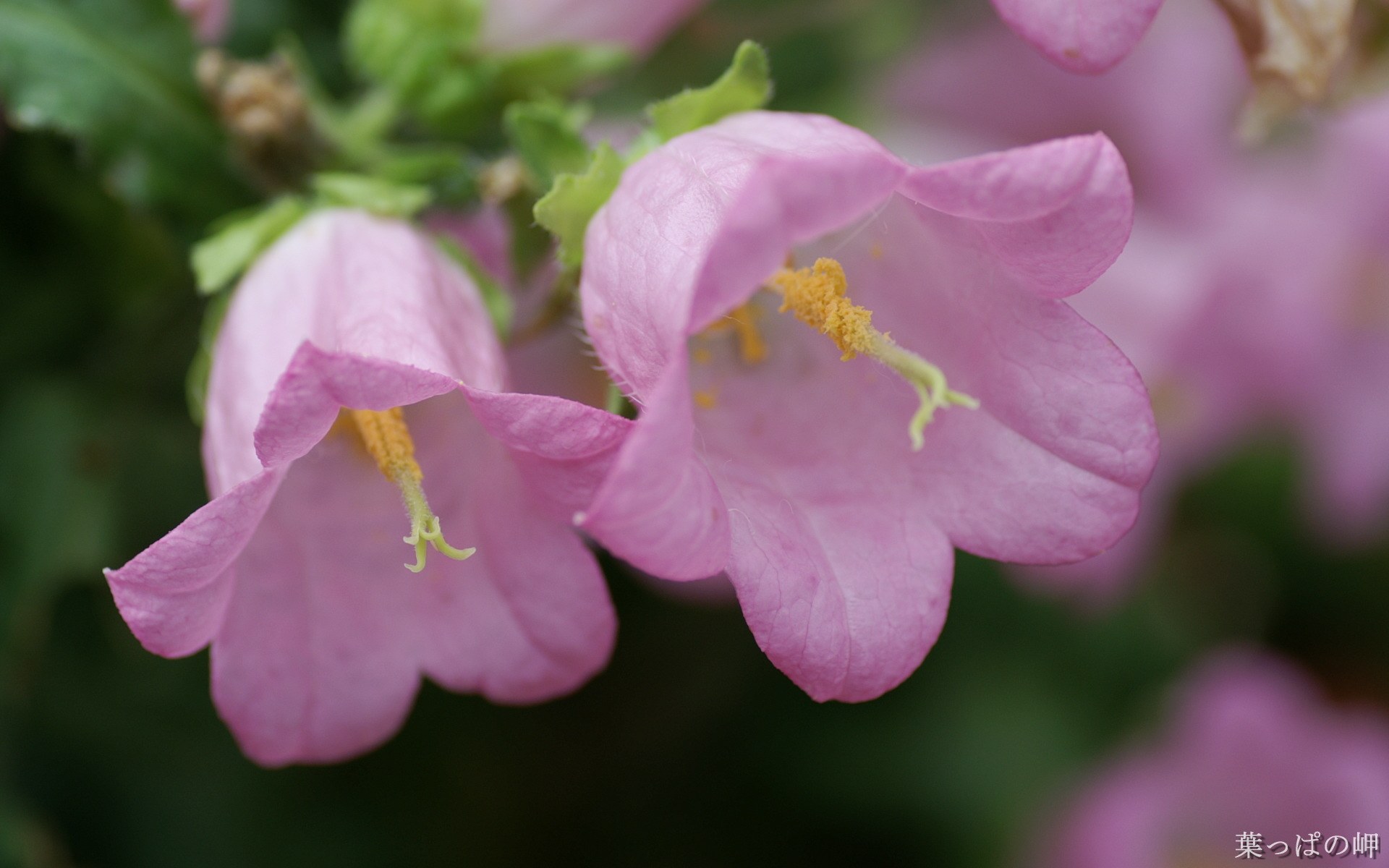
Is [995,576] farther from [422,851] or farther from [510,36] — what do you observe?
[510,36]

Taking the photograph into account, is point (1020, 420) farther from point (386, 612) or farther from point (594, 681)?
point (594, 681)

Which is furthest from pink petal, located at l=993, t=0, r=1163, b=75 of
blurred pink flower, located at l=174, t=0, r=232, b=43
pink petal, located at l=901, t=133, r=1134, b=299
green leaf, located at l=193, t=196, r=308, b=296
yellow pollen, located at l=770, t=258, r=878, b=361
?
blurred pink flower, located at l=174, t=0, r=232, b=43

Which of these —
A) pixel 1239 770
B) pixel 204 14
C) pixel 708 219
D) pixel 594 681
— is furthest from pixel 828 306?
pixel 1239 770

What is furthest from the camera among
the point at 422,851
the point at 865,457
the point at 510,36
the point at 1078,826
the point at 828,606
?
the point at 1078,826

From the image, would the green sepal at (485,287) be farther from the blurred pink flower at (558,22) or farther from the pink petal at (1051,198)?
the pink petal at (1051,198)

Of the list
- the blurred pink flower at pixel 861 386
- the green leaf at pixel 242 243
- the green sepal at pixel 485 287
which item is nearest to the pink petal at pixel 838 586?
the blurred pink flower at pixel 861 386

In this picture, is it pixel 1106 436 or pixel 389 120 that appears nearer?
pixel 1106 436

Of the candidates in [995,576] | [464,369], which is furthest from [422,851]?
[464,369]
